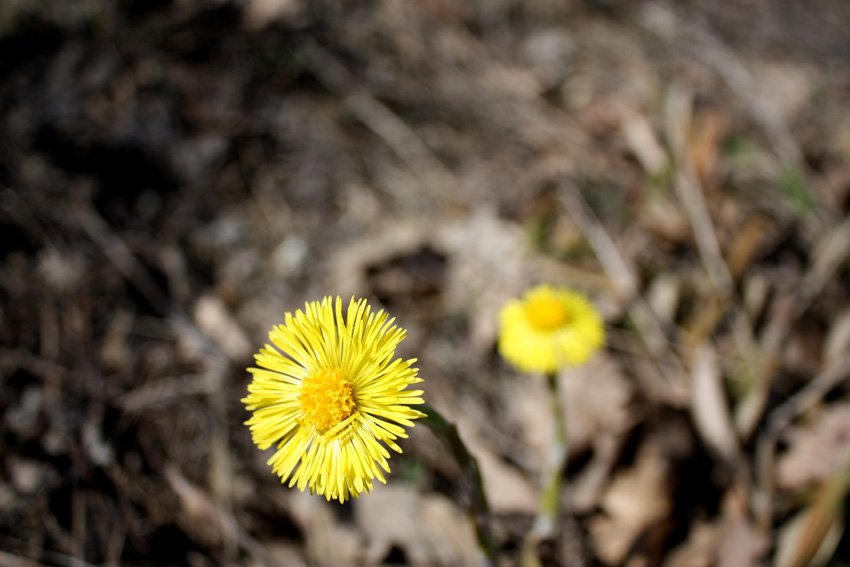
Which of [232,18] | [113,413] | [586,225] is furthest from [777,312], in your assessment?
[232,18]

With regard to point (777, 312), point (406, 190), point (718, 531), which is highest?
point (406, 190)

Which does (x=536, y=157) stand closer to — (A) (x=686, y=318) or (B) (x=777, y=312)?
(A) (x=686, y=318)

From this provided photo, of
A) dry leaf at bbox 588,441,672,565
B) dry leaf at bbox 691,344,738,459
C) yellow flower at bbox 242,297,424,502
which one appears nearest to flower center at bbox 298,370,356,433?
yellow flower at bbox 242,297,424,502

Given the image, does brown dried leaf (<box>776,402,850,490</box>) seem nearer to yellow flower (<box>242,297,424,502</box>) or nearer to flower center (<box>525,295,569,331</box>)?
flower center (<box>525,295,569,331</box>)

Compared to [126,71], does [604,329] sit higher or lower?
lower

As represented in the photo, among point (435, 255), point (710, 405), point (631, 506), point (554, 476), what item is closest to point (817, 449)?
point (710, 405)

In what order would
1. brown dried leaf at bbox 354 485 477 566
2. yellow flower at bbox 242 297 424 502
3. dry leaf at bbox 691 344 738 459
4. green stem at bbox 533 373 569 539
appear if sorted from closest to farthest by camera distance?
1. yellow flower at bbox 242 297 424 502
2. green stem at bbox 533 373 569 539
3. brown dried leaf at bbox 354 485 477 566
4. dry leaf at bbox 691 344 738 459
